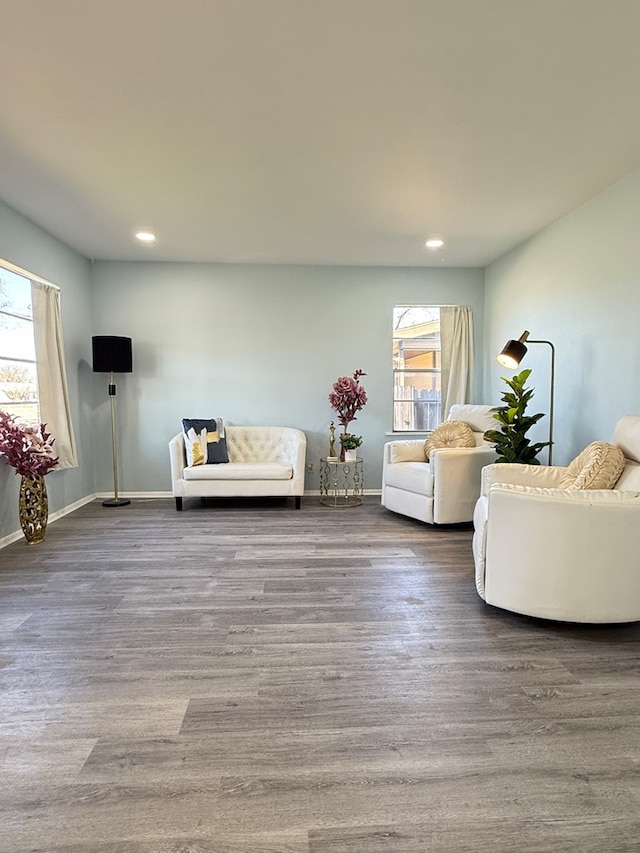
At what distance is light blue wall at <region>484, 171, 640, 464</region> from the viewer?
325 centimetres

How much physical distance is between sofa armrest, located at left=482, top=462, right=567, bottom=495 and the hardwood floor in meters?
0.75

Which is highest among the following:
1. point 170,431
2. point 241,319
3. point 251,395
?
point 241,319

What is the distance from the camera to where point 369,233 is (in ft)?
14.2

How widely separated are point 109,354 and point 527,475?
413 centimetres

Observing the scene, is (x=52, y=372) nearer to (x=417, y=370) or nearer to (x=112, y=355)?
(x=112, y=355)

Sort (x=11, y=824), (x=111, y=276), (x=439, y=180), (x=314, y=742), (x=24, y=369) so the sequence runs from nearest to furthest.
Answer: (x=11, y=824) < (x=314, y=742) < (x=439, y=180) < (x=24, y=369) < (x=111, y=276)

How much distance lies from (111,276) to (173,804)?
5189mm

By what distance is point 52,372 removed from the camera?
4.39m

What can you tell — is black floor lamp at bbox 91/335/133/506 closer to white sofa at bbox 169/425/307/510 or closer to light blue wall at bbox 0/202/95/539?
light blue wall at bbox 0/202/95/539

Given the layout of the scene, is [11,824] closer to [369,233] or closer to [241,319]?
[369,233]

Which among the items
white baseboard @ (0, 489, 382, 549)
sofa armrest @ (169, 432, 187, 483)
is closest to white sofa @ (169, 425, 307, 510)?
sofa armrest @ (169, 432, 187, 483)

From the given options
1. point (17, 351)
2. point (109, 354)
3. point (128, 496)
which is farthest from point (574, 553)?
point (128, 496)

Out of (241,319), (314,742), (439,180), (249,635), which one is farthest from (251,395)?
(314,742)

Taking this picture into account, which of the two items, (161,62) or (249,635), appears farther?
(249,635)
